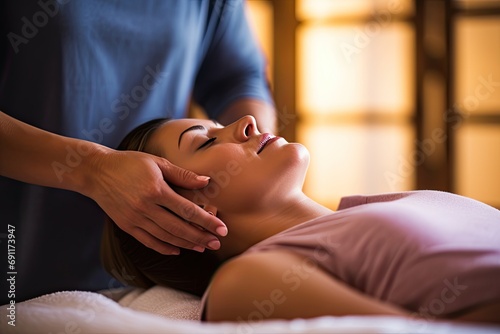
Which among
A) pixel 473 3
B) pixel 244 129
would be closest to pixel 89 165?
pixel 244 129

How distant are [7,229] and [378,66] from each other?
255cm

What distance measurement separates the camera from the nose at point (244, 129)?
1284 millimetres

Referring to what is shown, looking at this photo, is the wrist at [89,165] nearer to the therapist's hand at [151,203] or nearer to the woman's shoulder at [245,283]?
the therapist's hand at [151,203]

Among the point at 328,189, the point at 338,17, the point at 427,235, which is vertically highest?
the point at 338,17

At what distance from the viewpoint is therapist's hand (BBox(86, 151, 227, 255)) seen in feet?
3.54

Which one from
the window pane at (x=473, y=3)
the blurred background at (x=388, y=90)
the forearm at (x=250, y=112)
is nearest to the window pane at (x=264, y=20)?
the blurred background at (x=388, y=90)

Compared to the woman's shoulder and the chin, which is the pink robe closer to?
the woman's shoulder

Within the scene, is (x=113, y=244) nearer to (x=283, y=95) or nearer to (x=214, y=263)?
(x=214, y=263)

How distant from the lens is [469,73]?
10.7ft

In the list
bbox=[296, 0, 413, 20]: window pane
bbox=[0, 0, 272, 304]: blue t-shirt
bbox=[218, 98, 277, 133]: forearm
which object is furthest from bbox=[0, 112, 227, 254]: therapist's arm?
bbox=[296, 0, 413, 20]: window pane

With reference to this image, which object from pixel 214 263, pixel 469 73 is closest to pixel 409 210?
pixel 214 263

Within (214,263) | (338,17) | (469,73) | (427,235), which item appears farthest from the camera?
(338,17)

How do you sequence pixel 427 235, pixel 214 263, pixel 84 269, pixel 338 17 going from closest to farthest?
1. pixel 427 235
2. pixel 214 263
3. pixel 84 269
4. pixel 338 17

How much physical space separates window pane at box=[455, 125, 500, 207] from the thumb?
7.99 ft
